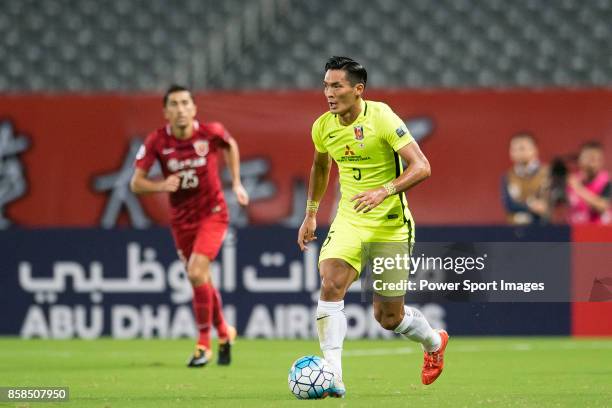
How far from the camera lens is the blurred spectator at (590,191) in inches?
539

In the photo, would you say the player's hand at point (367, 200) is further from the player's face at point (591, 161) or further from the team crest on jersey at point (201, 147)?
the player's face at point (591, 161)

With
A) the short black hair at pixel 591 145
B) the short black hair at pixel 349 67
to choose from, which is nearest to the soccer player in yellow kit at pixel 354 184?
the short black hair at pixel 349 67

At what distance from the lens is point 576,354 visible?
450 inches

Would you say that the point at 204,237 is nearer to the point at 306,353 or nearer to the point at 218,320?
the point at 218,320

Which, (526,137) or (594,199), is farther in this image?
(526,137)

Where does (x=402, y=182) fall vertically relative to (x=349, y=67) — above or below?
below

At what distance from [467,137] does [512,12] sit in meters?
3.71

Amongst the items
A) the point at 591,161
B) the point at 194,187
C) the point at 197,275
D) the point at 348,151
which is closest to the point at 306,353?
the point at 197,275

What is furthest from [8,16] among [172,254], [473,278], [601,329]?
[473,278]

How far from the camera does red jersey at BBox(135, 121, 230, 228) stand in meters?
10.5

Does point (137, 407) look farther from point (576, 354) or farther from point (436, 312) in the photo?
point (436, 312)

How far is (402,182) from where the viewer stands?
7383mm

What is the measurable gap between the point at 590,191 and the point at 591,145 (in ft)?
1.84

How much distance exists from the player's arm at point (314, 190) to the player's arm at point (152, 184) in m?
2.23
